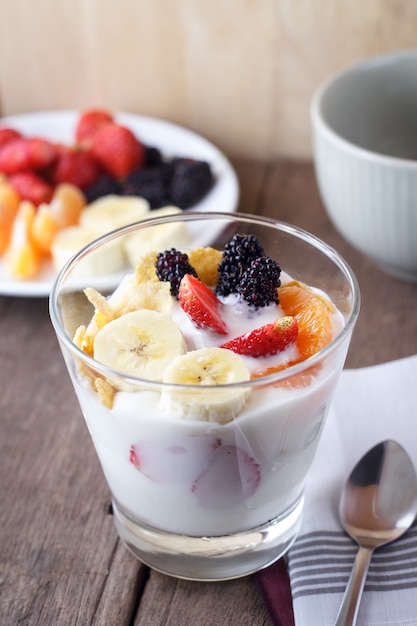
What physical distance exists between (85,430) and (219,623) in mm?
357

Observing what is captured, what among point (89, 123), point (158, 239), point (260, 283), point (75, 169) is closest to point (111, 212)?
point (75, 169)

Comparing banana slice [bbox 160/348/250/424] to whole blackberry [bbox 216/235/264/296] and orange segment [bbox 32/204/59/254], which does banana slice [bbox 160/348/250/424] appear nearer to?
whole blackberry [bbox 216/235/264/296]

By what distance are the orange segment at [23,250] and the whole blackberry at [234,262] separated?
2.02 feet

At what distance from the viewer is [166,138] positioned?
69.4 inches

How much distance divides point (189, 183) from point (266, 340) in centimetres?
85

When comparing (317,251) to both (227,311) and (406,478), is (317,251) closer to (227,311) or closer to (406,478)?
(227,311)

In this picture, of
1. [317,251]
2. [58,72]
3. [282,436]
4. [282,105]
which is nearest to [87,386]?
→ [282,436]

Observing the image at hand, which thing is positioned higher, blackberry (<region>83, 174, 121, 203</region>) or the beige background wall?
the beige background wall

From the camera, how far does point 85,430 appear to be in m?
1.08

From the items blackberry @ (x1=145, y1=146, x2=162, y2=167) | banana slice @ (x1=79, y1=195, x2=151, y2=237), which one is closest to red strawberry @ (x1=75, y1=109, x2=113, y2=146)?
blackberry @ (x1=145, y1=146, x2=162, y2=167)

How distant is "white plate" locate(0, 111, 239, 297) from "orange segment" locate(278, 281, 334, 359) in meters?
0.66

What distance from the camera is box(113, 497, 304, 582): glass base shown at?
2.78ft

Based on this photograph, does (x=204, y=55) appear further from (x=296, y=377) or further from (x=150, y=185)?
(x=296, y=377)

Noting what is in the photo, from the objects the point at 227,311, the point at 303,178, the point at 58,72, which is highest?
the point at 227,311
